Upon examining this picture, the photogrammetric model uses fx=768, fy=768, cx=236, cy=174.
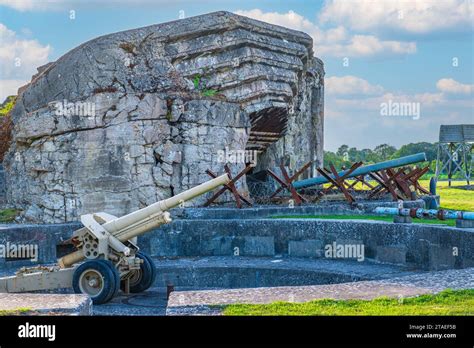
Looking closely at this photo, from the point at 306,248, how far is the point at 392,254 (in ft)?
6.42

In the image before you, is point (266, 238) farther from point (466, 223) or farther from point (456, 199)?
point (456, 199)

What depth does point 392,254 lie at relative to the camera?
13.5m

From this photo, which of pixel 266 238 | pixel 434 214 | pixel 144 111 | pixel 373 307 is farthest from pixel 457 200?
pixel 373 307

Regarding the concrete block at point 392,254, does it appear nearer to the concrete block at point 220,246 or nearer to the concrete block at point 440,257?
the concrete block at point 440,257

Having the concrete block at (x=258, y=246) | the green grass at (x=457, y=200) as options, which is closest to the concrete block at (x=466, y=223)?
the concrete block at (x=258, y=246)

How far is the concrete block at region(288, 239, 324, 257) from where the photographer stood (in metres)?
14.7

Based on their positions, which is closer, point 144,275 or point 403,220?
point 144,275

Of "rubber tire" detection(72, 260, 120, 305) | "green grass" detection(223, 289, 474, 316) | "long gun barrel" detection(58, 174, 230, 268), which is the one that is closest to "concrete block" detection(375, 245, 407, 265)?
"long gun barrel" detection(58, 174, 230, 268)

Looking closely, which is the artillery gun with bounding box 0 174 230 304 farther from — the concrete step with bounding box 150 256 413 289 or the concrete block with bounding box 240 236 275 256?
the concrete block with bounding box 240 236 275 256

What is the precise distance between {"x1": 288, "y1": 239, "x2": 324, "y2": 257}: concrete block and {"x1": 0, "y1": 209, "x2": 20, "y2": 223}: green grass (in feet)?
29.4

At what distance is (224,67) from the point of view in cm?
2259

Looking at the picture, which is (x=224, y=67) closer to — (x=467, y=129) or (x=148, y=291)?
(x=148, y=291)

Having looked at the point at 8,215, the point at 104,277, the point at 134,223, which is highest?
the point at 134,223
